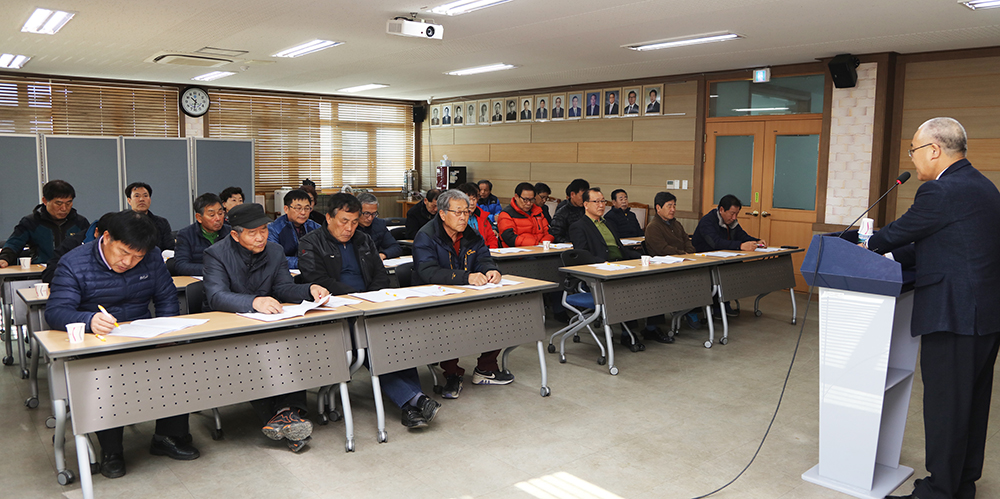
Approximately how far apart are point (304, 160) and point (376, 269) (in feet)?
29.5

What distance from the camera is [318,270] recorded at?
431 centimetres

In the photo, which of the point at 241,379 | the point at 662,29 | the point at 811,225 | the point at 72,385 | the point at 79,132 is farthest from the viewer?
the point at 79,132

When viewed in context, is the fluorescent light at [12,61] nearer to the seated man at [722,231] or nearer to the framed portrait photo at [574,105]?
the framed portrait photo at [574,105]

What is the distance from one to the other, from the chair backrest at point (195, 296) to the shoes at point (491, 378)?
6.25 ft

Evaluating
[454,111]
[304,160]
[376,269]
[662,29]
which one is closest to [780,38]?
[662,29]

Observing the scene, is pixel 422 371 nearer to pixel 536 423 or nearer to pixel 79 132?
pixel 536 423

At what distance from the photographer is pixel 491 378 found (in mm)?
4906

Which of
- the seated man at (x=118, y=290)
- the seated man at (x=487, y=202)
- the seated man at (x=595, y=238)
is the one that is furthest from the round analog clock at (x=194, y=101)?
A: the seated man at (x=118, y=290)

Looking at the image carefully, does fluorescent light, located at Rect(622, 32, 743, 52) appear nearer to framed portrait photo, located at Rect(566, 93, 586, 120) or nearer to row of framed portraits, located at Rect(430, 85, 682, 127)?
row of framed portraits, located at Rect(430, 85, 682, 127)

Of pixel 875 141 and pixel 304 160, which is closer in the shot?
pixel 875 141

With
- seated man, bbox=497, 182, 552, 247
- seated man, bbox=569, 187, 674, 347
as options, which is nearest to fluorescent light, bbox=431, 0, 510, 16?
seated man, bbox=569, 187, 674, 347

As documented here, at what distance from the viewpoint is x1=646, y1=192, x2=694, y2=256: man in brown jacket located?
22.6ft

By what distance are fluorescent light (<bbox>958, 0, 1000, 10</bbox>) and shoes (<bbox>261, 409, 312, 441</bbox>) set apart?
561 centimetres

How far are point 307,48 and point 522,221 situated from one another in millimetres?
3140
